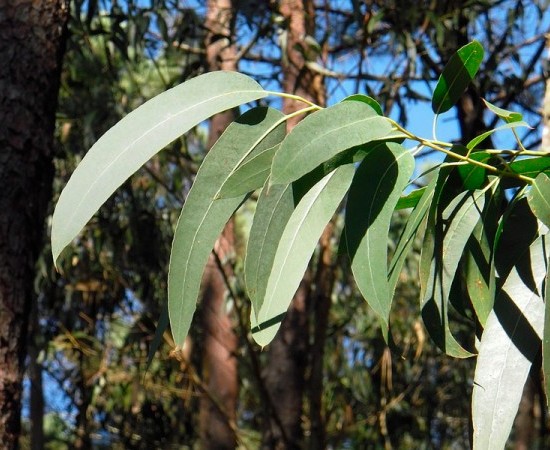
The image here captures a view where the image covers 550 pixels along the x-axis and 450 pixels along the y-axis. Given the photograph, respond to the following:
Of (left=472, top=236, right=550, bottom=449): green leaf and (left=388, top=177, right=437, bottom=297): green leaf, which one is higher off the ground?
(left=388, top=177, right=437, bottom=297): green leaf

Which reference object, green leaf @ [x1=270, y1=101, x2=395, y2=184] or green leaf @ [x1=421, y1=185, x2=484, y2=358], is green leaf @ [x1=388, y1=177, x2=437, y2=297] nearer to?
green leaf @ [x1=421, y1=185, x2=484, y2=358]

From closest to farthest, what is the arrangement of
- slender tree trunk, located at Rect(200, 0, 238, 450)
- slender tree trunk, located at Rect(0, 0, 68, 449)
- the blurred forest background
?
1. slender tree trunk, located at Rect(0, 0, 68, 449)
2. the blurred forest background
3. slender tree trunk, located at Rect(200, 0, 238, 450)

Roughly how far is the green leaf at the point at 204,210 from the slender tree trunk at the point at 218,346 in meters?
3.32

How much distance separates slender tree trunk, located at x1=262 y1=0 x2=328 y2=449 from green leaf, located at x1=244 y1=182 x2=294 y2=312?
8.36ft

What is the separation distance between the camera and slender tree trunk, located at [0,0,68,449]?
166 centimetres

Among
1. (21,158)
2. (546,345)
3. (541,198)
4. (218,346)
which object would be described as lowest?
(546,345)

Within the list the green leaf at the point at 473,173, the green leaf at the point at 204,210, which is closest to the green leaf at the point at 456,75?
the green leaf at the point at 473,173

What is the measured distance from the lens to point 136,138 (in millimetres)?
980

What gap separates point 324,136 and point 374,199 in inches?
4.8

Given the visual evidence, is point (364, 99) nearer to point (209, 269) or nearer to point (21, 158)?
point (21, 158)

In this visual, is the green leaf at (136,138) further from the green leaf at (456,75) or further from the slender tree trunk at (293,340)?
the slender tree trunk at (293,340)

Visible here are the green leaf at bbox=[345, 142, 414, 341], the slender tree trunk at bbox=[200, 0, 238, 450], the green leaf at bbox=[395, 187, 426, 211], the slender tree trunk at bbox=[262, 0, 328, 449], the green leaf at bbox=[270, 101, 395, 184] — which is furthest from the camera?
the slender tree trunk at bbox=[200, 0, 238, 450]

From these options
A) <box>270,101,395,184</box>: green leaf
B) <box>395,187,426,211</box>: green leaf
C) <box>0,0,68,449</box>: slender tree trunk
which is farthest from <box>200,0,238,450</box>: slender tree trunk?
<box>270,101,395,184</box>: green leaf

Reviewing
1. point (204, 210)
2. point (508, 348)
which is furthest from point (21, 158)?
point (508, 348)
